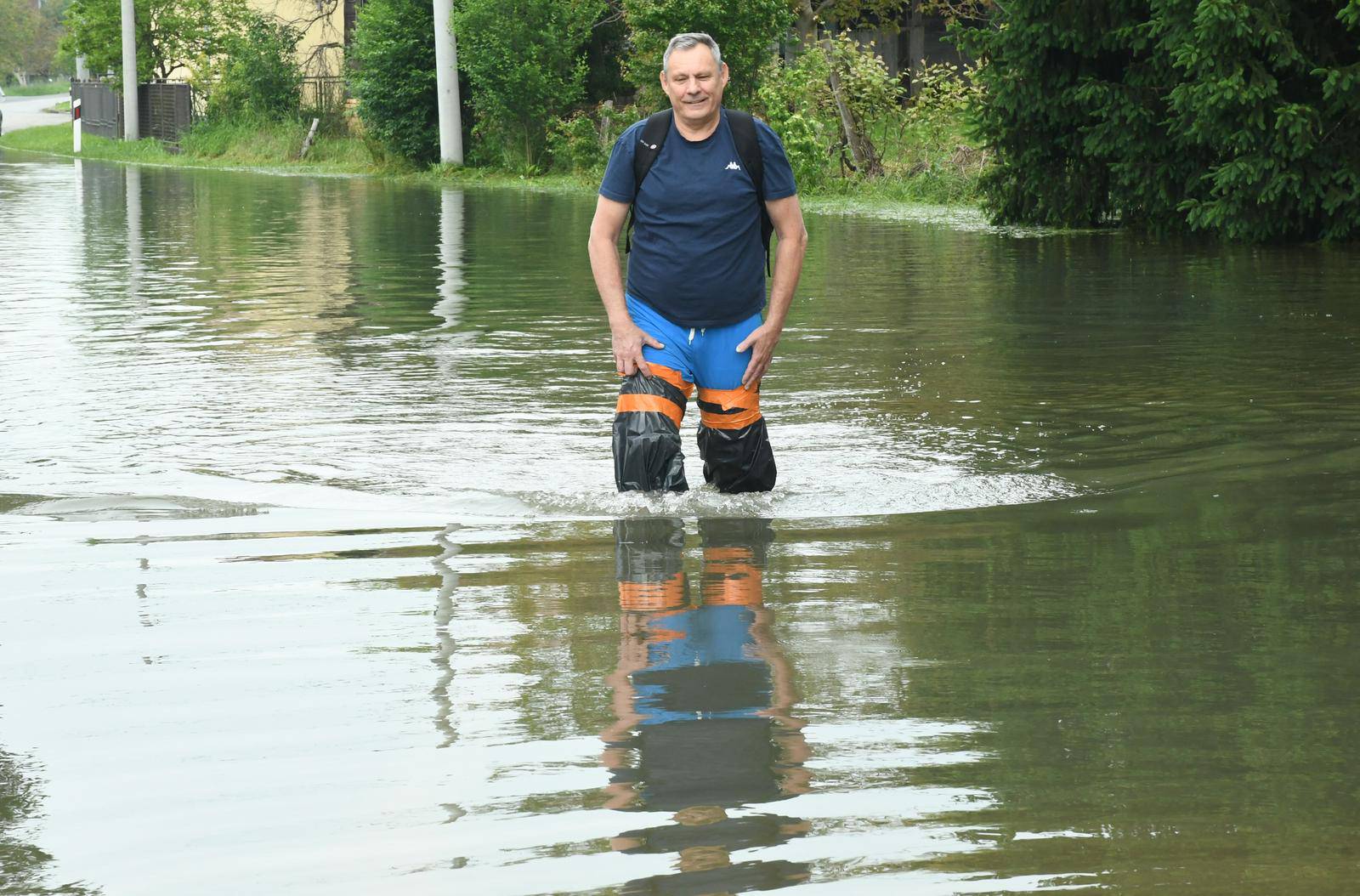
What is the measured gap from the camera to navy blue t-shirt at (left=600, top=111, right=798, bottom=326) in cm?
641

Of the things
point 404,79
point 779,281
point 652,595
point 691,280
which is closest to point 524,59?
point 404,79

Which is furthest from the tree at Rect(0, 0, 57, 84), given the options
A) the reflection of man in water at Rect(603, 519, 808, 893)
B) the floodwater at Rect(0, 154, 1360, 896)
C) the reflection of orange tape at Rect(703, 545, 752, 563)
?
the reflection of man in water at Rect(603, 519, 808, 893)

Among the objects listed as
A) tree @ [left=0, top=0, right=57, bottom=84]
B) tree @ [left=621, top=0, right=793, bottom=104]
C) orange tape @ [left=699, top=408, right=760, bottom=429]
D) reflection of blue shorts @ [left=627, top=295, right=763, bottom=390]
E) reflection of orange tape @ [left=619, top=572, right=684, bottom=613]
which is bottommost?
reflection of orange tape @ [left=619, top=572, right=684, bottom=613]

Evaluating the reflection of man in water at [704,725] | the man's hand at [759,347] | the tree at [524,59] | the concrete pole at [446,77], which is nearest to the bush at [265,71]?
the concrete pole at [446,77]

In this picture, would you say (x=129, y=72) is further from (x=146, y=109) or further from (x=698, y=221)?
(x=698, y=221)

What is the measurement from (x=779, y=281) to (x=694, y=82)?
809 millimetres

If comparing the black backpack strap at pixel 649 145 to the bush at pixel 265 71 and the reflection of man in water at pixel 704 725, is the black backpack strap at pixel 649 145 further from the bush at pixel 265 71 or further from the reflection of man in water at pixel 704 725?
the bush at pixel 265 71

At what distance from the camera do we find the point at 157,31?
57000 mm

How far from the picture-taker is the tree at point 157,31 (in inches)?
2126

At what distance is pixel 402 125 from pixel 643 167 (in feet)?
110

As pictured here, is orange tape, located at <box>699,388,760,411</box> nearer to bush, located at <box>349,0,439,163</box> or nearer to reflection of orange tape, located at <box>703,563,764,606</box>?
reflection of orange tape, located at <box>703,563,764,606</box>

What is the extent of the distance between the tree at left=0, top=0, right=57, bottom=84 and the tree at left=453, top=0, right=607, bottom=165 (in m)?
98.9

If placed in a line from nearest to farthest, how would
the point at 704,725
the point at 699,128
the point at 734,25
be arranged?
the point at 704,725 → the point at 699,128 → the point at 734,25

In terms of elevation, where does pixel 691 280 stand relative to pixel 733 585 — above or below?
above
